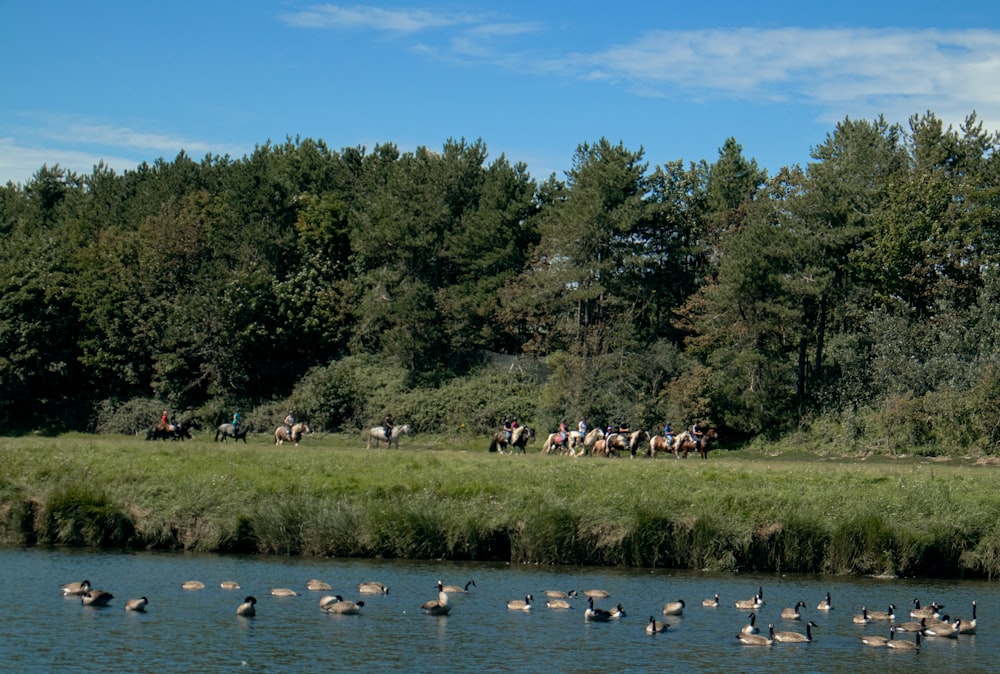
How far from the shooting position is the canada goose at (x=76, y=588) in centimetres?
2511

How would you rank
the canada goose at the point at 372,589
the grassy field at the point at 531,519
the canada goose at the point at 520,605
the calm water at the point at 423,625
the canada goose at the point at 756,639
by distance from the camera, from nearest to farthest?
the calm water at the point at 423,625 < the canada goose at the point at 756,639 < the canada goose at the point at 520,605 < the canada goose at the point at 372,589 < the grassy field at the point at 531,519

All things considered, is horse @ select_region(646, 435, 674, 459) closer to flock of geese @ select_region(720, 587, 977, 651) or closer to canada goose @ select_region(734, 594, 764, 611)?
flock of geese @ select_region(720, 587, 977, 651)

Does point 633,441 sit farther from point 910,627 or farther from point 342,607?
point 342,607

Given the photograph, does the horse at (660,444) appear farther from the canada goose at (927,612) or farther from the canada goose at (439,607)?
the canada goose at (439,607)

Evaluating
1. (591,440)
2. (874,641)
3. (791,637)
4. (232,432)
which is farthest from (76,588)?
(232,432)

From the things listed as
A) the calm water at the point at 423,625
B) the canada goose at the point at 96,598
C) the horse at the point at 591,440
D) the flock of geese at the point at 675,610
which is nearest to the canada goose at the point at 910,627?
the flock of geese at the point at 675,610

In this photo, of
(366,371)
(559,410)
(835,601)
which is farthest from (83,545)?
(366,371)

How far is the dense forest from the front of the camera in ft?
188

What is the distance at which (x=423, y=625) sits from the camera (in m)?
24.0

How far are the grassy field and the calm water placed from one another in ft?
4.23

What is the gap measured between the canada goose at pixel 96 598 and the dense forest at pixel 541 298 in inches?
1452

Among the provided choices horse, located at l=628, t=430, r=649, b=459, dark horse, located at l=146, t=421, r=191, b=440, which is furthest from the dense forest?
dark horse, located at l=146, t=421, r=191, b=440

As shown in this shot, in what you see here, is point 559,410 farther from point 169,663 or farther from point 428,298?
point 169,663

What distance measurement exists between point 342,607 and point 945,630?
40.2ft
